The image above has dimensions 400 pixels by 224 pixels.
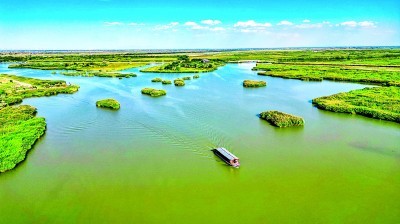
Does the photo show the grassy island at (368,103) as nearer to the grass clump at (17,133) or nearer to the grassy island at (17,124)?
the grass clump at (17,133)

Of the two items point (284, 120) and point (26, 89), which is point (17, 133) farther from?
point (26, 89)

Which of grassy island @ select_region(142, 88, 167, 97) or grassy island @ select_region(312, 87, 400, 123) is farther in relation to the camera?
grassy island @ select_region(142, 88, 167, 97)

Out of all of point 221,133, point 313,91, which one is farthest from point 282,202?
point 313,91

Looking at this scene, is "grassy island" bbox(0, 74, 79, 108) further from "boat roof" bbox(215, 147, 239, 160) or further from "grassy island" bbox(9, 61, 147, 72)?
"boat roof" bbox(215, 147, 239, 160)

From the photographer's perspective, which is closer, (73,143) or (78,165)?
(78,165)

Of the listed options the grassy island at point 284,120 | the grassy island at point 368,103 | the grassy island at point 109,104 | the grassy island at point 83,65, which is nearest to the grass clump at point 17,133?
the grassy island at point 109,104

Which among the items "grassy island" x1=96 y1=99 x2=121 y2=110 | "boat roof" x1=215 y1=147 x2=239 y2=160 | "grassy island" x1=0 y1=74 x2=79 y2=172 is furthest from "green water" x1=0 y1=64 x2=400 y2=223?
"grassy island" x1=96 y1=99 x2=121 y2=110

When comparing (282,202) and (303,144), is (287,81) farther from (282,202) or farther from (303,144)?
(282,202)
